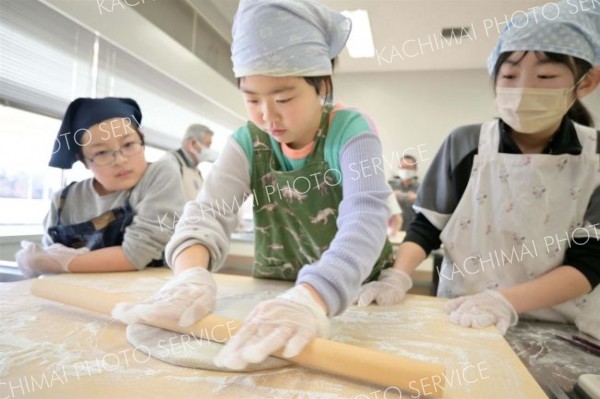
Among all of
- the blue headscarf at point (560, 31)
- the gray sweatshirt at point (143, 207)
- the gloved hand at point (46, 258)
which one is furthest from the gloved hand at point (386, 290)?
the gloved hand at point (46, 258)

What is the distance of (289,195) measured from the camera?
839 mm

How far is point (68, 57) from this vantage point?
1.65 m

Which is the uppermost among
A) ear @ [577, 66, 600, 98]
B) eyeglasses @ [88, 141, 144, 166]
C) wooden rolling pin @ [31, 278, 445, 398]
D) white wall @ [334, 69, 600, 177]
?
white wall @ [334, 69, 600, 177]

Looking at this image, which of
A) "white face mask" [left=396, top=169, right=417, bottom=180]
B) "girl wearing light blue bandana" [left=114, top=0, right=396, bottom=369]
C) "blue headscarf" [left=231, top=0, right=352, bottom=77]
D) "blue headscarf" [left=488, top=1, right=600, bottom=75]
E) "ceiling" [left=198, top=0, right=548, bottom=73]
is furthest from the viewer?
"white face mask" [left=396, top=169, right=417, bottom=180]

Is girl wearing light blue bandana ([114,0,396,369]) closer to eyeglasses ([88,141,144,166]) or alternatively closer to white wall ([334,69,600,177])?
eyeglasses ([88,141,144,166])

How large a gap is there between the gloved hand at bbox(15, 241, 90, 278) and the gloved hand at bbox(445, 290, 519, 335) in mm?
1044

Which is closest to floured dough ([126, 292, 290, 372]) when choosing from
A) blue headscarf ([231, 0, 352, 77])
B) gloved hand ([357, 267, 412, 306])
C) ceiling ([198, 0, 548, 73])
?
gloved hand ([357, 267, 412, 306])

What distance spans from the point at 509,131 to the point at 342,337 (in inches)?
28.4

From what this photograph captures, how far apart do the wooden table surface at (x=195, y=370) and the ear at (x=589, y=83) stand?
2.02 ft

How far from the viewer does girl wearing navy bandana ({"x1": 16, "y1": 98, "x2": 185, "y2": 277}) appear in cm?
107

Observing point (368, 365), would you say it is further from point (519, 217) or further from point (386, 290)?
point (519, 217)

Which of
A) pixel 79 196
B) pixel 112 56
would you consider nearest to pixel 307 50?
pixel 79 196

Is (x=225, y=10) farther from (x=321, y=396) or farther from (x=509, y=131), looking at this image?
(x=321, y=396)

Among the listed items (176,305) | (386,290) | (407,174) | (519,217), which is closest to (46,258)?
(176,305)
